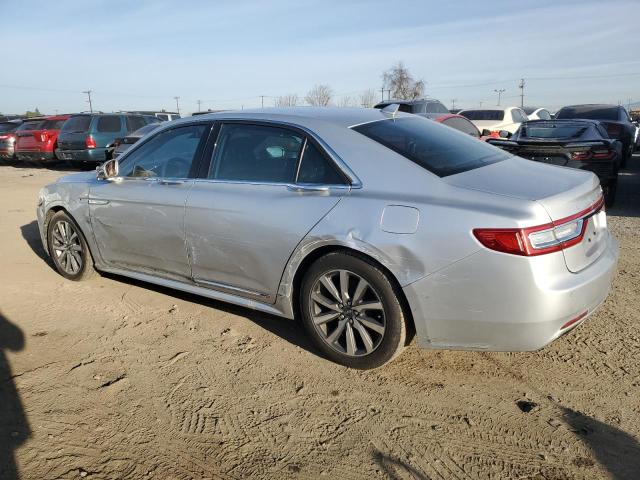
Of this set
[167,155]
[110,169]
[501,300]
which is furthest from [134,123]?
[501,300]

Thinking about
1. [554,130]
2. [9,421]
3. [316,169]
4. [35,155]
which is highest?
[554,130]

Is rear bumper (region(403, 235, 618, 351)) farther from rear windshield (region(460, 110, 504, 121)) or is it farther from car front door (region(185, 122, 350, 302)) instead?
rear windshield (region(460, 110, 504, 121))

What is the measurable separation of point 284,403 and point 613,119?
13592 mm

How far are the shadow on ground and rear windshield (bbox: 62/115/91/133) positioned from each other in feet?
43.2

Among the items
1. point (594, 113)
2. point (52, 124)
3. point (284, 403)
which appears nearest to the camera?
point (284, 403)

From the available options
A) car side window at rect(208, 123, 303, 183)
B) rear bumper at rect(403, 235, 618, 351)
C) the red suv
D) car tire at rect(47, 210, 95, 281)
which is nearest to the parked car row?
the red suv

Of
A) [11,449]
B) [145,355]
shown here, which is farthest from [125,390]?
[11,449]

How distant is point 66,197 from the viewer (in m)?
5.04

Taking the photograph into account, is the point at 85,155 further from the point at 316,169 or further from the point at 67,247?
the point at 316,169

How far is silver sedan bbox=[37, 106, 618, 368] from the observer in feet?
9.18

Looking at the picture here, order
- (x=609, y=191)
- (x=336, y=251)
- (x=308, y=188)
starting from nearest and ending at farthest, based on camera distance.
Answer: (x=336, y=251), (x=308, y=188), (x=609, y=191)

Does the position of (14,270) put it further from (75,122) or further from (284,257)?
(75,122)

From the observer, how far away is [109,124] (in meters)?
15.9

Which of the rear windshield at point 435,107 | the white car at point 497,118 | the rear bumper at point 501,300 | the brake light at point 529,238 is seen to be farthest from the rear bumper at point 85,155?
the brake light at point 529,238
